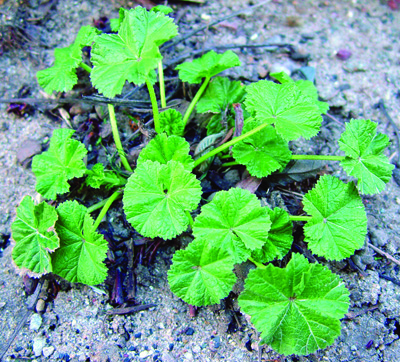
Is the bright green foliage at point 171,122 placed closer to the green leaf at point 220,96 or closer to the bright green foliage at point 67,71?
the green leaf at point 220,96

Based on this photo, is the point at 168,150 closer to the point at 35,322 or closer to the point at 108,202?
the point at 108,202

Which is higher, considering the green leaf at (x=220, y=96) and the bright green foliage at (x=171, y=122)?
the green leaf at (x=220, y=96)

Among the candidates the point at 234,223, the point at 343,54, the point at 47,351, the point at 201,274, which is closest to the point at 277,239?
the point at 234,223

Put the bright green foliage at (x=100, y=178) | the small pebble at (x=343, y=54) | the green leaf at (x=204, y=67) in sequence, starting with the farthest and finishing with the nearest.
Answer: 1. the small pebble at (x=343, y=54)
2. the green leaf at (x=204, y=67)
3. the bright green foliage at (x=100, y=178)

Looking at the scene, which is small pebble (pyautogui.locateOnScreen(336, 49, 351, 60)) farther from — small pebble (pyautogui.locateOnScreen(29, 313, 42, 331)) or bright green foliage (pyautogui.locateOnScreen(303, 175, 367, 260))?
small pebble (pyautogui.locateOnScreen(29, 313, 42, 331))

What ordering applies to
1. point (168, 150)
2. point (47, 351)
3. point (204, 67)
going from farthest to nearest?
point (204, 67)
point (168, 150)
point (47, 351)

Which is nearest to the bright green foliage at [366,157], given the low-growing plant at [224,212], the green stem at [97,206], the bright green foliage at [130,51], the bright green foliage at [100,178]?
the low-growing plant at [224,212]

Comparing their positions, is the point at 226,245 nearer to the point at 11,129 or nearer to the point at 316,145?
the point at 316,145
